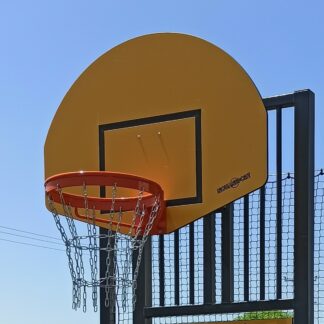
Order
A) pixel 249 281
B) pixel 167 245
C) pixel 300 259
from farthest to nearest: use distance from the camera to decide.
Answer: pixel 167 245
pixel 249 281
pixel 300 259

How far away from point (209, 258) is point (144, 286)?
67 centimetres

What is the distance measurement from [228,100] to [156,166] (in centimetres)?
84

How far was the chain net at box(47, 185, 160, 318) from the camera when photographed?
6.21 m

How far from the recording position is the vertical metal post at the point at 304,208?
607cm

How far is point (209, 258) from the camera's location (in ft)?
22.0

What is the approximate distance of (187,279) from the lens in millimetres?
6844

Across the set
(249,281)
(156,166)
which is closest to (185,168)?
(156,166)

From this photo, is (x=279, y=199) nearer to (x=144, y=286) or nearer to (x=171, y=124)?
(x=171, y=124)

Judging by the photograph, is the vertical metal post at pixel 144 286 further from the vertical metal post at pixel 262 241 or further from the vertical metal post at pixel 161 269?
the vertical metal post at pixel 262 241

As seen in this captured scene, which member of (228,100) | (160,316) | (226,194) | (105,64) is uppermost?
(105,64)

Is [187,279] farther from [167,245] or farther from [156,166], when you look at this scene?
[156,166]

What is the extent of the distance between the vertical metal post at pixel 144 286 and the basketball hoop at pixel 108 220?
14 cm

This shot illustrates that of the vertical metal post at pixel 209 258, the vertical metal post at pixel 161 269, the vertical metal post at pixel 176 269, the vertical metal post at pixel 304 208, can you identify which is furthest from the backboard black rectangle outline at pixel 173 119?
the vertical metal post at pixel 304 208

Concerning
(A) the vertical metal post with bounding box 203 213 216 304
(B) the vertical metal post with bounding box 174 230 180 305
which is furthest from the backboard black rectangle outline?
(B) the vertical metal post with bounding box 174 230 180 305
